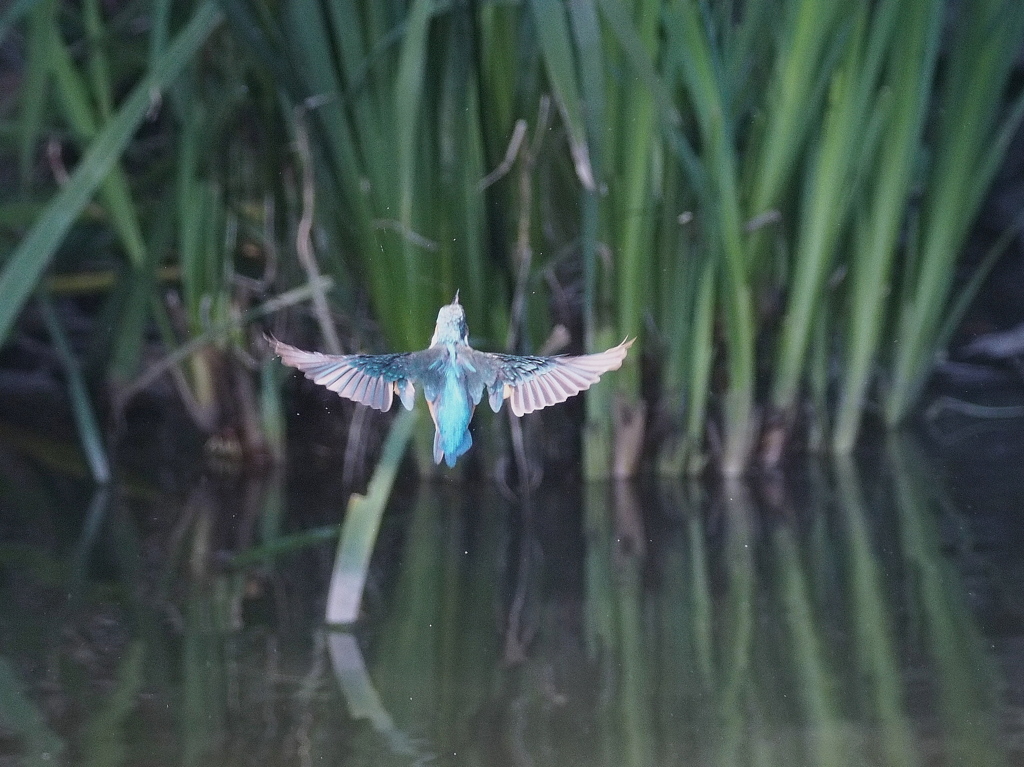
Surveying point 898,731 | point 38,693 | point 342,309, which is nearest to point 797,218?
point 342,309

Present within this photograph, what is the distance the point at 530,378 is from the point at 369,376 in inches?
4.3

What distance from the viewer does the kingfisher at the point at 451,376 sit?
2.74ft

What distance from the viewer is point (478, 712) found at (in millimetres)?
1059

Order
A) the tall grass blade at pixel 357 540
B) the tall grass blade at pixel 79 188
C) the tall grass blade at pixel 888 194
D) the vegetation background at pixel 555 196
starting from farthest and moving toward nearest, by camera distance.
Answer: the tall grass blade at pixel 888 194 → the vegetation background at pixel 555 196 → the tall grass blade at pixel 79 188 → the tall grass blade at pixel 357 540

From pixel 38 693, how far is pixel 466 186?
30.7 inches

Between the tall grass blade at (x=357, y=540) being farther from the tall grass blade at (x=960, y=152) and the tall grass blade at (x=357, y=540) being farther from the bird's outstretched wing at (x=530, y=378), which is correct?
the tall grass blade at (x=960, y=152)

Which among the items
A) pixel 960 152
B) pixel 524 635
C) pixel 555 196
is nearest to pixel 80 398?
pixel 555 196

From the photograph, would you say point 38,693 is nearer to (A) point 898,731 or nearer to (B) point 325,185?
(A) point 898,731

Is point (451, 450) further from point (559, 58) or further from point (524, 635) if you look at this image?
point (559, 58)

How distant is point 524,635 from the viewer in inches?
49.7

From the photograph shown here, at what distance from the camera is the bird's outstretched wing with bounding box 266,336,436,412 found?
846 millimetres

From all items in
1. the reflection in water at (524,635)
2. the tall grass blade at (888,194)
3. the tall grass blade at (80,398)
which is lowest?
the reflection in water at (524,635)

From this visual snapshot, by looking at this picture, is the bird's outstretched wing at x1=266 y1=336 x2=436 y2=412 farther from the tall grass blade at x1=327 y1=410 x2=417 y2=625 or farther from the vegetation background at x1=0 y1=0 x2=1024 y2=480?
the vegetation background at x1=0 y1=0 x2=1024 y2=480

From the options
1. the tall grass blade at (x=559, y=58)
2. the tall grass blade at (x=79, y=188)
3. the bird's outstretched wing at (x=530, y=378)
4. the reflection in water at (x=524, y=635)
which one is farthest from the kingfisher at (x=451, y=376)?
the tall grass blade at (x=79, y=188)
